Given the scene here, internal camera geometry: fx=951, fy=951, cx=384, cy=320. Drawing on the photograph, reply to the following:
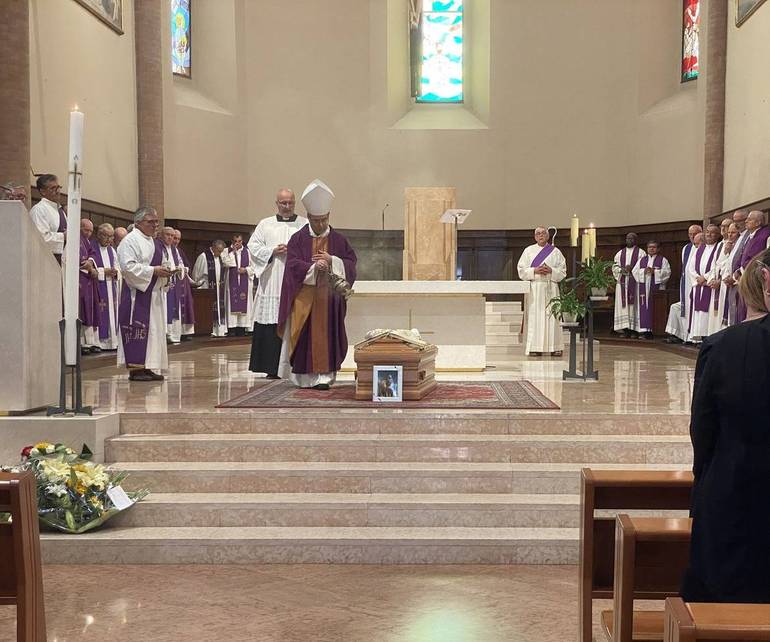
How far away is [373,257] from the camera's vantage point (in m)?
18.5

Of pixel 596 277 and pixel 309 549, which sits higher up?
pixel 596 277

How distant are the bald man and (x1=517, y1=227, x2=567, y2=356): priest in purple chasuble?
244 cm

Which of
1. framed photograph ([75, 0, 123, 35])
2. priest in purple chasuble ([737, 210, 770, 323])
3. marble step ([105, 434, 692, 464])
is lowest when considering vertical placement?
marble step ([105, 434, 692, 464])

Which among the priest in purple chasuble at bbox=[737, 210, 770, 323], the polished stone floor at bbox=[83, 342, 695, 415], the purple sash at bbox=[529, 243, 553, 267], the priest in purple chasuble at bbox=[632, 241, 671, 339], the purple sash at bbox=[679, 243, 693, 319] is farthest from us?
the priest in purple chasuble at bbox=[632, 241, 671, 339]

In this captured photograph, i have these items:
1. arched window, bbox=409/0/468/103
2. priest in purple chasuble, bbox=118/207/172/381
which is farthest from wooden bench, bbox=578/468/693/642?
arched window, bbox=409/0/468/103

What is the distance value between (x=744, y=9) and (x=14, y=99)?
10.6 meters

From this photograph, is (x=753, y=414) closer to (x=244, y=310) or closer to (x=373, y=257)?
(x=244, y=310)

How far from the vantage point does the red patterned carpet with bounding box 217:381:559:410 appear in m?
6.94

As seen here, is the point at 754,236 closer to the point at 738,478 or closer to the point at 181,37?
the point at 738,478

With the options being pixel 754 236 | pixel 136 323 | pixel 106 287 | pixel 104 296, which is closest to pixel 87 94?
pixel 106 287

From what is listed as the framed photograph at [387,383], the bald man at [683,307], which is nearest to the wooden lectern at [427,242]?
the framed photograph at [387,383]

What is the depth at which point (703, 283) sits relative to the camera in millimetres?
13320

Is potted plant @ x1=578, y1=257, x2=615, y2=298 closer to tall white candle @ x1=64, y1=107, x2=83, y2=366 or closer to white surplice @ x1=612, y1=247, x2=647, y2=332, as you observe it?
tall white candle @ x1=64, y1=107, x2=83, y2=366

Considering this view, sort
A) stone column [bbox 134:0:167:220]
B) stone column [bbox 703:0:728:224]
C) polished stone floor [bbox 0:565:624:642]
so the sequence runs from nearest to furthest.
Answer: polished stone floor [bbox 0:565:624:642]
stone column [bbox 703:0:728:224]
stone column [bbox 134:0:167:220]
